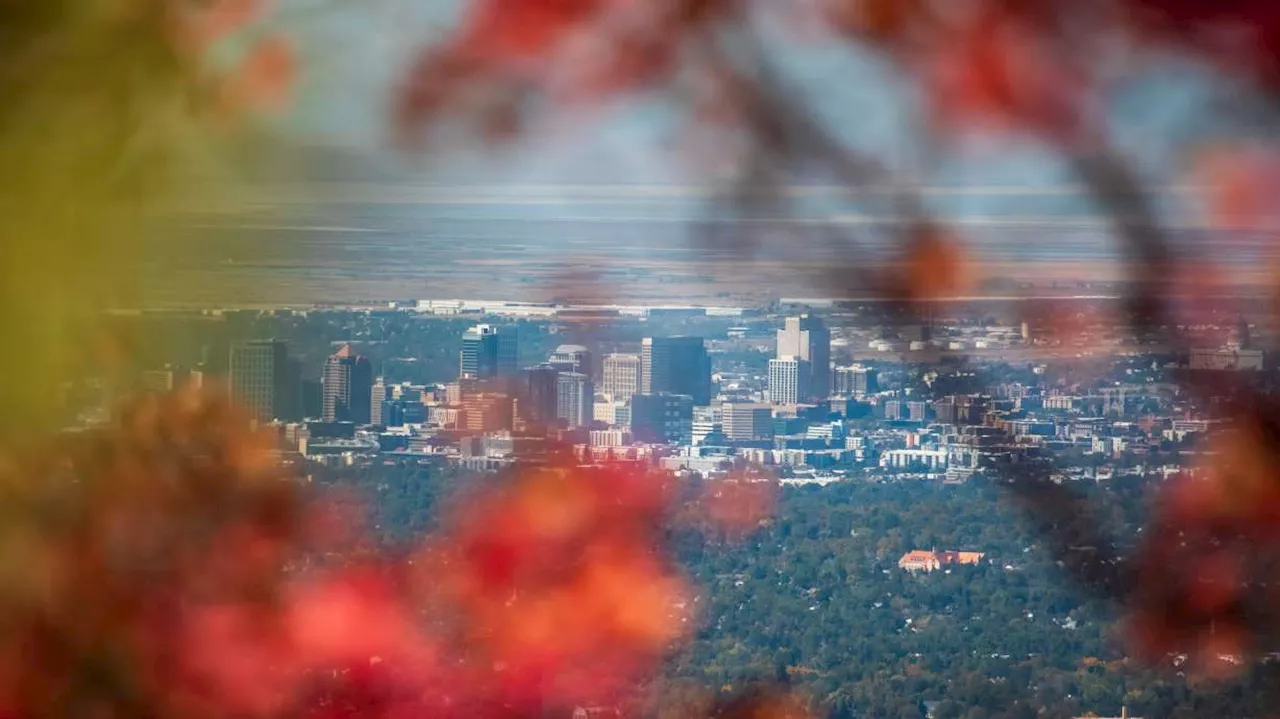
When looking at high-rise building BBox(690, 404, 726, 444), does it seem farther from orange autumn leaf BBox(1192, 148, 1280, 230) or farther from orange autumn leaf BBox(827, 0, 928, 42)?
orange autumn leaf BBox(1192, 148, 1280, 230)

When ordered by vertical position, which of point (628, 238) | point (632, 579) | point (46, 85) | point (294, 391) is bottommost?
point (632, 579)

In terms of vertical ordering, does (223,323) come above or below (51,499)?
above

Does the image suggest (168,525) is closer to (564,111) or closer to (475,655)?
(475,655)

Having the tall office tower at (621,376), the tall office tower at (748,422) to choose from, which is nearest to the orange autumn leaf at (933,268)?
the tall office tower at (748,422)

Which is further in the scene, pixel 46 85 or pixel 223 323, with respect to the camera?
pixel 223 323

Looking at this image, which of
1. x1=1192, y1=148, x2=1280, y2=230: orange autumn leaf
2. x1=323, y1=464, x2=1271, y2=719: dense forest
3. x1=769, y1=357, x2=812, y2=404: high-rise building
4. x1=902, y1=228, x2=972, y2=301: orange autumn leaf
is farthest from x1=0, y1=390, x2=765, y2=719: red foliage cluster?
x1=1192, y1=148, x2=1280, y2=230: orange autumn leaf

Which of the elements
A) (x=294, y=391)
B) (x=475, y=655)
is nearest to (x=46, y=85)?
(x=294, y=391)

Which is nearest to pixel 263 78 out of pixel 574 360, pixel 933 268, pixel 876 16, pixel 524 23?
pixel 524 23
